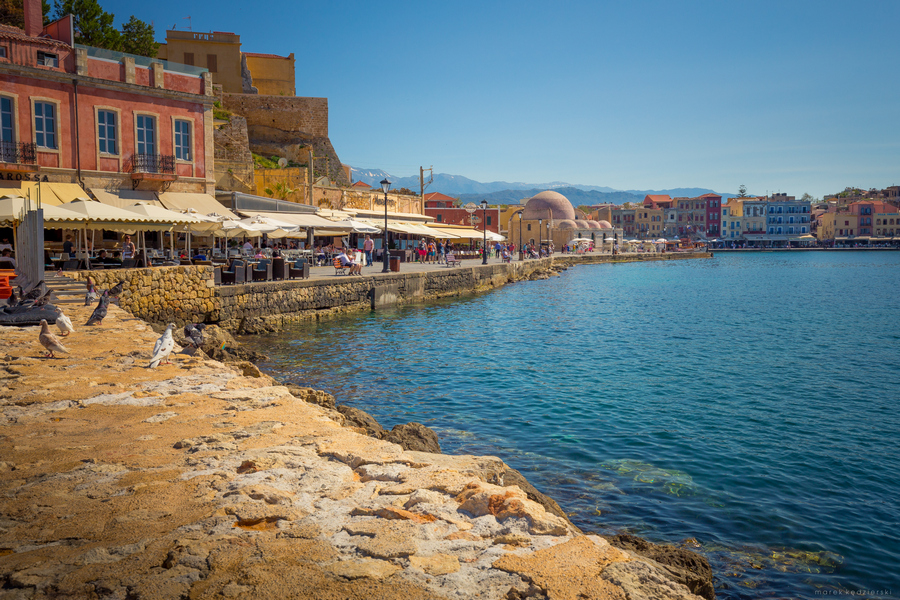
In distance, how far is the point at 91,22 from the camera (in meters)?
33.8

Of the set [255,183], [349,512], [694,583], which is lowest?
[694,583]

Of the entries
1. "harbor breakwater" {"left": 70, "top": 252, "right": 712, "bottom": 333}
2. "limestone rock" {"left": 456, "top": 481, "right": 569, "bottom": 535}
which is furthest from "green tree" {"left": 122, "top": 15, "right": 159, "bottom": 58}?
"limestone rock" {"left": 456, "top": 481, "right": 569, "bottom": 535}

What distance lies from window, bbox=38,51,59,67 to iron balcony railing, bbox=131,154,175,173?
359 centimetres

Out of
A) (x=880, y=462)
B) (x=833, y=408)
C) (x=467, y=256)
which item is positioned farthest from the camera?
(x=467, y=256)

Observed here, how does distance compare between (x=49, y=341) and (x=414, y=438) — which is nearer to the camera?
(x=414, y=438)

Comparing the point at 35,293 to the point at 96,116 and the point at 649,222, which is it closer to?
the point at 96,116

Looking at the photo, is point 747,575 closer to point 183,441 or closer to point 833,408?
point 183,441

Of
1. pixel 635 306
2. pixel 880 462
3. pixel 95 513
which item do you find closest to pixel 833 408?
pixel 880 462

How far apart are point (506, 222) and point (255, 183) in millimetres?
49194

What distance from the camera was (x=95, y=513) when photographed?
3.69 meters

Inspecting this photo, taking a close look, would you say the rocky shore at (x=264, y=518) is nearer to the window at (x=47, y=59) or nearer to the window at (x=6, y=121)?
the window at (x=6, y=121)

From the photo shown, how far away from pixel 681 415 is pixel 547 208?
235ft

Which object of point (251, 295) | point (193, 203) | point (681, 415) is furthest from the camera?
point (193, 203)

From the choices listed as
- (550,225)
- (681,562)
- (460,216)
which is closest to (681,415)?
(681,562)
